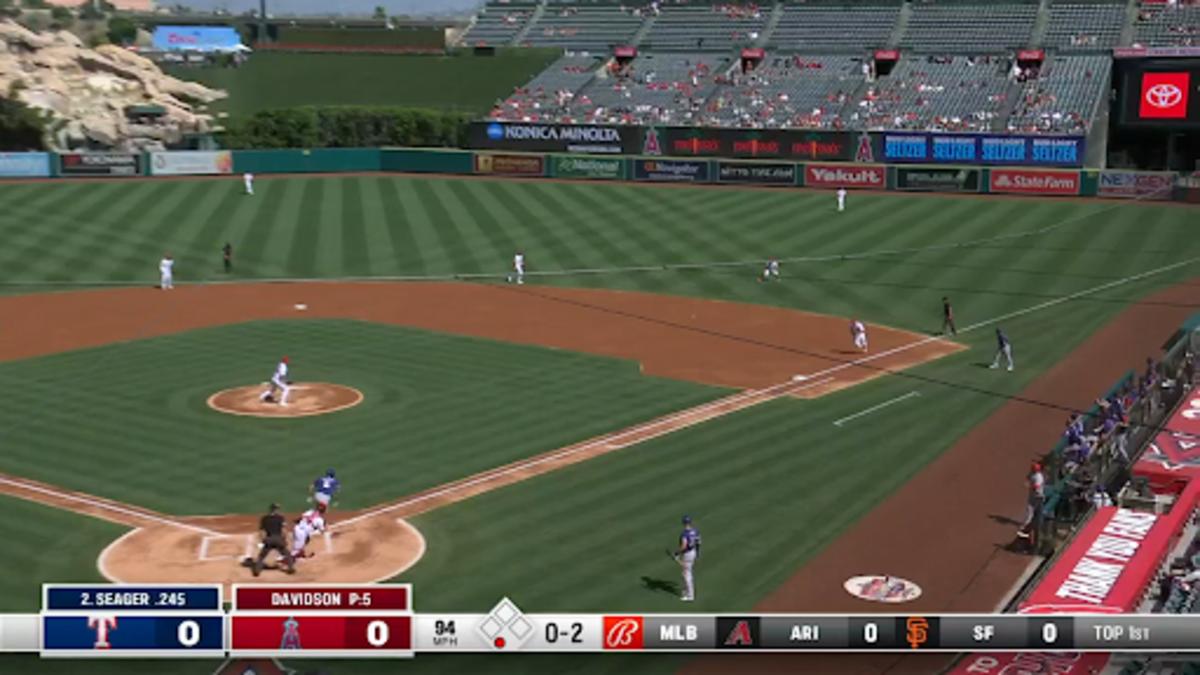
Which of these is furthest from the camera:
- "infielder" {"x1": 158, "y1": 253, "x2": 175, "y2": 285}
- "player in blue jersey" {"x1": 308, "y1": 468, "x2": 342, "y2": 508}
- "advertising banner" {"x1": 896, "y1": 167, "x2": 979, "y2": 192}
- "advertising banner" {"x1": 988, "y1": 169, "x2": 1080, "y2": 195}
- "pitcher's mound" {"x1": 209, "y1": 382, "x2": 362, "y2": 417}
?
"advertising banner" {"x1": 896, "y1": 167, "x2": 979, "y2": 192}

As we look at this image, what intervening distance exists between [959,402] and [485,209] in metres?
37.2

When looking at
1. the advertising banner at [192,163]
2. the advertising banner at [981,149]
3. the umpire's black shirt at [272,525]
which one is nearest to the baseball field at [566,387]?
the umpire's black shirt at [272,525]

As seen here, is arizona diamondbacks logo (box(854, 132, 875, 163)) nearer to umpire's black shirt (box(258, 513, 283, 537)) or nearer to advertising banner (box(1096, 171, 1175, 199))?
advertising banner (box(1096, 171, 1175, 199))

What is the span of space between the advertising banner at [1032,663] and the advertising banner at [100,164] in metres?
65.7

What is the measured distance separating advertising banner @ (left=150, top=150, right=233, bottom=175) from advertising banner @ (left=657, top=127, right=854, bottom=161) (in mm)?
25095

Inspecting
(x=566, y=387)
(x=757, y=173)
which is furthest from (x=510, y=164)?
(x=566, y=387)

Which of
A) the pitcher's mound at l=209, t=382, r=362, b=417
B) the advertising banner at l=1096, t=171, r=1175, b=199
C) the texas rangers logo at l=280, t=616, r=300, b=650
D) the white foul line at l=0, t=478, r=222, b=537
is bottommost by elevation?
the white foul line at l=0, t=478, r=222, b=537

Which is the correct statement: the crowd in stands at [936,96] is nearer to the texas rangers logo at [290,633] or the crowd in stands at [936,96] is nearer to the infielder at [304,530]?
the infielder at [304,530]

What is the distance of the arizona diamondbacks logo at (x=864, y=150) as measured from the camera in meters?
72.4

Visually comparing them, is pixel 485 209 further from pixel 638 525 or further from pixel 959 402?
pixel 638 525

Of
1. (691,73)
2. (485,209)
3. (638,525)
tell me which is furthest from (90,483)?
(691,73)

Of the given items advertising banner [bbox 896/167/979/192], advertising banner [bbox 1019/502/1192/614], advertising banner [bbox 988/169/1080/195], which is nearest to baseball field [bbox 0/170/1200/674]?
advertising banner [bbox 1019/502/1192/614]

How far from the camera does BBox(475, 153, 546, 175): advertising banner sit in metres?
76.4

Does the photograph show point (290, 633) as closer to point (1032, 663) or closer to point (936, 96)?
point (1032, 663)
